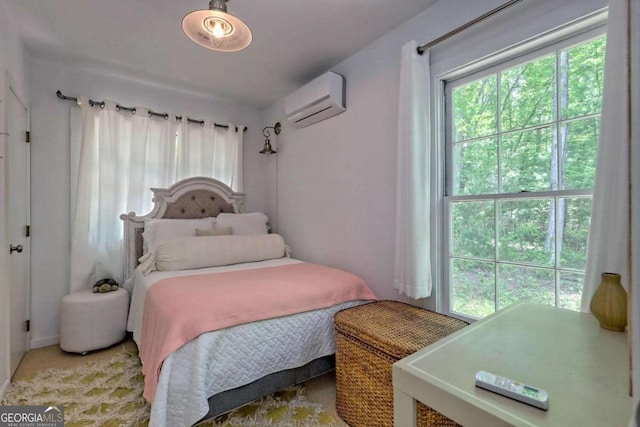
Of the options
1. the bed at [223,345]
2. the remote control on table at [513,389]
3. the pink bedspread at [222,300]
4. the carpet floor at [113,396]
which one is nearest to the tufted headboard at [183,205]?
the bed at [223,345]

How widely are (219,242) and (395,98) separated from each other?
1.86 meters

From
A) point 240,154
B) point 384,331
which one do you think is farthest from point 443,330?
point 240,154

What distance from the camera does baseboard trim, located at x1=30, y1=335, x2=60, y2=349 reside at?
2479 mm

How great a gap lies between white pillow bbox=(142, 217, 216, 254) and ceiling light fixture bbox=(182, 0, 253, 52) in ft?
5.63

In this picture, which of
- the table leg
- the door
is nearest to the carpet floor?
the door

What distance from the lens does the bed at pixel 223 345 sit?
1367 mm

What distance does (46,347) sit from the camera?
98.5 inches

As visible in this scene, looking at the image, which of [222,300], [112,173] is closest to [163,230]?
[112,173]

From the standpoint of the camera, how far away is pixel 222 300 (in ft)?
5.23

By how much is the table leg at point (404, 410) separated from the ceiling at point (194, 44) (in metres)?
2.09

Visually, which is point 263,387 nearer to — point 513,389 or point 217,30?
point 513,389

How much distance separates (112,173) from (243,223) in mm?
1281

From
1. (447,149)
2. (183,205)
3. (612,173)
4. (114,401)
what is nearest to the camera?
(612,173)

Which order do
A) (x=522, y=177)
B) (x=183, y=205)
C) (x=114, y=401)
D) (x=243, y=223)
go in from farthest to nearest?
(x=243, y=223) < (x=183, y=205) < (x=114, y=401) < (x=522, y=177)
